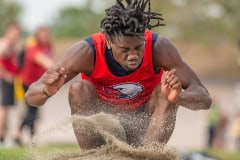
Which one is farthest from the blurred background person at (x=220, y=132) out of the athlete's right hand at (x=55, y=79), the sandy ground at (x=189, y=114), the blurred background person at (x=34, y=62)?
the athlete's right hand at (x=55, y=79)

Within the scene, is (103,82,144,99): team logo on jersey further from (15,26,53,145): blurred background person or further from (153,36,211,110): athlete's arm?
(15,26,53,145): blurred background person

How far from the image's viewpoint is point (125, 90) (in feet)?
28.8

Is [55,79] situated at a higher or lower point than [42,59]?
higher

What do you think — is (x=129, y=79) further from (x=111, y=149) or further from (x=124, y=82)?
(x=111, y=149)

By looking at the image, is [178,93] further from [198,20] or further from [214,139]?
[198,20]

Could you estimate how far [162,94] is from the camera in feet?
27.2

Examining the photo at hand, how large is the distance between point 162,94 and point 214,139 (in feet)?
59.8

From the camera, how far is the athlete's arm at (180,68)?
337 inches

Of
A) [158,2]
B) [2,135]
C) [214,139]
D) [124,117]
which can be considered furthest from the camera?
[158,2]

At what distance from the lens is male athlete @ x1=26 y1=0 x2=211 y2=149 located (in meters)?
8.26

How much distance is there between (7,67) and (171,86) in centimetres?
930

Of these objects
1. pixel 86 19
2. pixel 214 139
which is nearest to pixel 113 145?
pixel 214 139

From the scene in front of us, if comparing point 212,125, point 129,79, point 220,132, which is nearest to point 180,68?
point 129,79

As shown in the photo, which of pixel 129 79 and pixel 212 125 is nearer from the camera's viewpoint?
pixel 129 79
